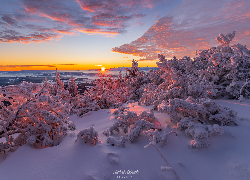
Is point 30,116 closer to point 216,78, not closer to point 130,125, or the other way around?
point 130,125

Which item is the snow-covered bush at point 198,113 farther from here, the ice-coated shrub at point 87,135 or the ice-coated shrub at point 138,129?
the ice-coated shrub at point 87,135

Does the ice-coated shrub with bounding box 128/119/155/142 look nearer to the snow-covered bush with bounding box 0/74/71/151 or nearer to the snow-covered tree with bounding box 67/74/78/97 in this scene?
the snow-covered bush with bounding box 0/74/71/151

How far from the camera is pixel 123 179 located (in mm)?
2281

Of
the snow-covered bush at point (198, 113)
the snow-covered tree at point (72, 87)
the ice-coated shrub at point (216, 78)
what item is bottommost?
the snow-covered tree at point (72, 87)

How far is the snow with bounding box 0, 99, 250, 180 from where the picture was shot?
2288 mm

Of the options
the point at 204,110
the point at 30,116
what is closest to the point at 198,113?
the point at 204,110

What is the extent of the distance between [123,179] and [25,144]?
2.51 m

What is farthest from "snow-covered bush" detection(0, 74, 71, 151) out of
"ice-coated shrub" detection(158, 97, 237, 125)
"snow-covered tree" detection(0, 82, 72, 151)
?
"ice-coated shrub" detection(158, 97, 237, 125)

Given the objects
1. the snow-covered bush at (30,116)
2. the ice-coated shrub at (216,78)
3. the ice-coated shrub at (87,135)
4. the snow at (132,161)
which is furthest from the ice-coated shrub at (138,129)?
the ice-coated shrub at (216,78)

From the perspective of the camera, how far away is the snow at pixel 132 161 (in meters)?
2.29

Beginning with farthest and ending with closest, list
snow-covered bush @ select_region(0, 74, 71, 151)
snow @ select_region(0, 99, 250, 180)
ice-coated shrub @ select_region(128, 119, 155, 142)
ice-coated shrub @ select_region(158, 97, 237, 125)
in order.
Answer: ice-coated shrub @ select_region(158, 97, 237, 125), ice-coated shrub @ select_region(128, 119, 155, 142), snow-covered bush @ select_region(0, 74, 71, 151), snow @ select_region(0, 99, 250, 180)

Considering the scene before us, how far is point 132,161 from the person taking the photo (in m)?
2.63

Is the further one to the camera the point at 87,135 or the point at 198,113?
the point at 198,113

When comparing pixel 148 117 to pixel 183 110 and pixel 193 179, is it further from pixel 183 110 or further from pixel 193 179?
pixel 193 179
